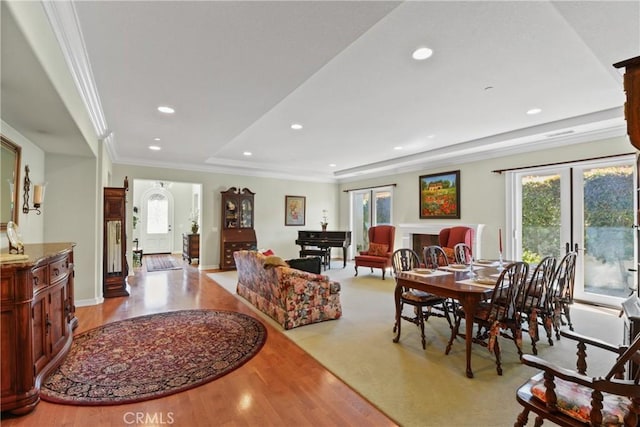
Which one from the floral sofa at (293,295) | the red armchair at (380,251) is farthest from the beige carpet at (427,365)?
the red armchair at (380,251)

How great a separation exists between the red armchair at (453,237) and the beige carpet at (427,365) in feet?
6.08

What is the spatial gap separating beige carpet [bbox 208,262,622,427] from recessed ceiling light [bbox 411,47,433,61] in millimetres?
2717

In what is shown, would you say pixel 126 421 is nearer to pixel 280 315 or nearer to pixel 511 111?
pixel 280 315

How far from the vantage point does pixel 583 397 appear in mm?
1452

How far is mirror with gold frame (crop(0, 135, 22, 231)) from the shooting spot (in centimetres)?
285

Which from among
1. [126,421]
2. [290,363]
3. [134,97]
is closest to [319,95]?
[134,97]

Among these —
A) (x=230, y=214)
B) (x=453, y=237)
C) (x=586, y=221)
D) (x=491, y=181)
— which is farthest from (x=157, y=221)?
(x=586, y=221)

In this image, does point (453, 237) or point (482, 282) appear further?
point (453, 237)

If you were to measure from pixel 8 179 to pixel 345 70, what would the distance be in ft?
11.4

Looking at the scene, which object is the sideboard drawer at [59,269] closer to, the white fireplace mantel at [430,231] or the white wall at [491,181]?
the white fireplace mantel at [430,231]

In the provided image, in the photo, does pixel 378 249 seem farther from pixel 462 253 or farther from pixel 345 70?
pixel 345 70

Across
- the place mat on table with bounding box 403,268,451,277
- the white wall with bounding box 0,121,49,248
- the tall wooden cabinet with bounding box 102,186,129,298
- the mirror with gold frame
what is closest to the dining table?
the place mat on table with bounding box 403,268,451,277

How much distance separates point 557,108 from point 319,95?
305 cm

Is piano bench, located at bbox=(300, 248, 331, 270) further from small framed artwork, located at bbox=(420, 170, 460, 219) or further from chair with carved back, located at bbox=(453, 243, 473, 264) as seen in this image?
chair with carved back, located at bbox=(453, 243, 473, 264)
